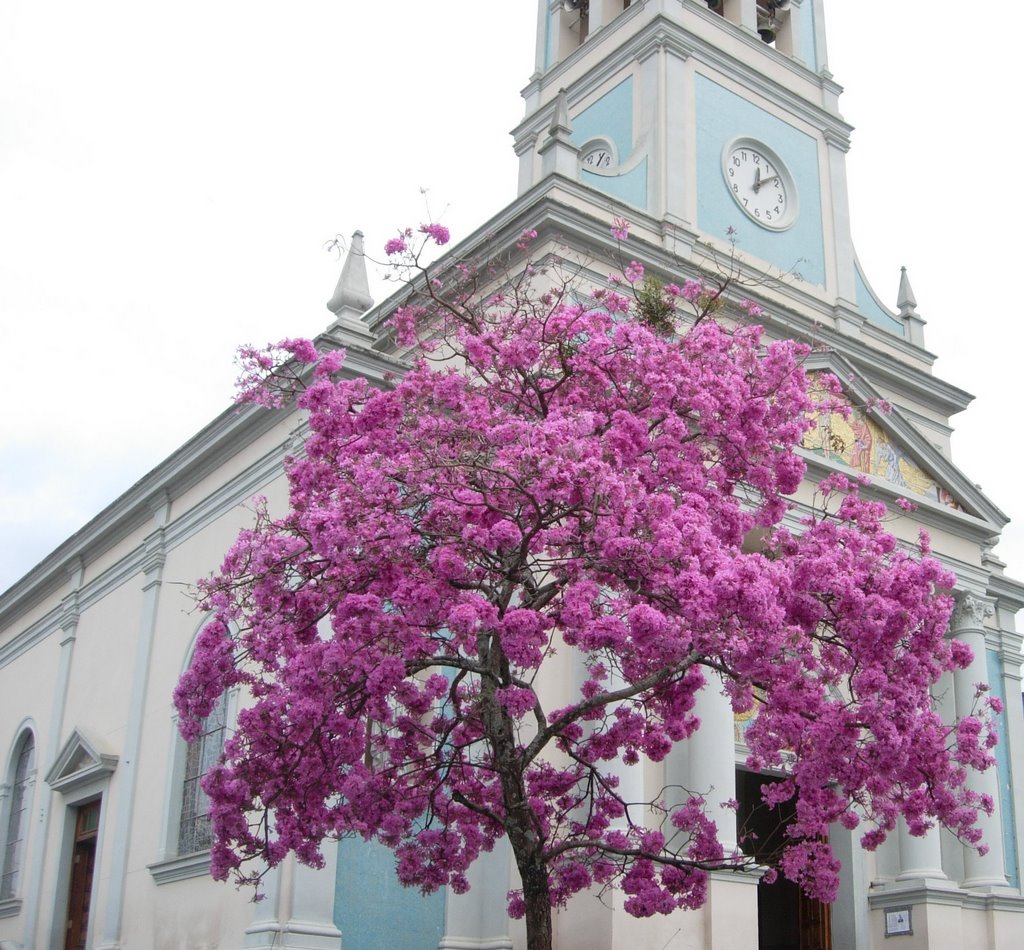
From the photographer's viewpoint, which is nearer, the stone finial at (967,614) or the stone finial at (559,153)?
the stone finial at (559,153)

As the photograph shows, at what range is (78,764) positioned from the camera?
20.1m

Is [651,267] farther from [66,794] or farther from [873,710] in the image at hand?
[66,794]

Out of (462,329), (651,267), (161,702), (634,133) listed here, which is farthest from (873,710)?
(634,133)

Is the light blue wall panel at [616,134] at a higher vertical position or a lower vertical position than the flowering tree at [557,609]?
higher

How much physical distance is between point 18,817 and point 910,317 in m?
16.3

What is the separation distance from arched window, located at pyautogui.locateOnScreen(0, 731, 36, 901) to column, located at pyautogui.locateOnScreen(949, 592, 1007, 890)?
13811 millimetres

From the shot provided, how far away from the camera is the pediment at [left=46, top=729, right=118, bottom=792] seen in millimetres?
19078

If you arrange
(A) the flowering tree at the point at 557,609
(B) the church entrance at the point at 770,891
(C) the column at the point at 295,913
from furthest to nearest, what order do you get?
(B) the church entrance at the point at 770,891 → (C) the column at the point at 295,913 → (A) the flowering tree at the point at 557,609

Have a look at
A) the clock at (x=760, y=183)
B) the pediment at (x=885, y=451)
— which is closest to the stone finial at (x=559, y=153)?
the clock at (x=760, y=183)

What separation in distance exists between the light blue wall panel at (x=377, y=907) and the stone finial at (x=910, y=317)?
11.8 metres

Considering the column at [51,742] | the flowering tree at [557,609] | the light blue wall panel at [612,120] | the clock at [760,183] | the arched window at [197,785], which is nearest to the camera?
the flowering tree at [557,609]

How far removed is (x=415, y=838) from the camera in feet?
36.2

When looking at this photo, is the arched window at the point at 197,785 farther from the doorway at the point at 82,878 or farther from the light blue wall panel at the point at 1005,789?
the light blue wall panel at the point at 1005,789

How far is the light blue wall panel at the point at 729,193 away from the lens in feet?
66.5
